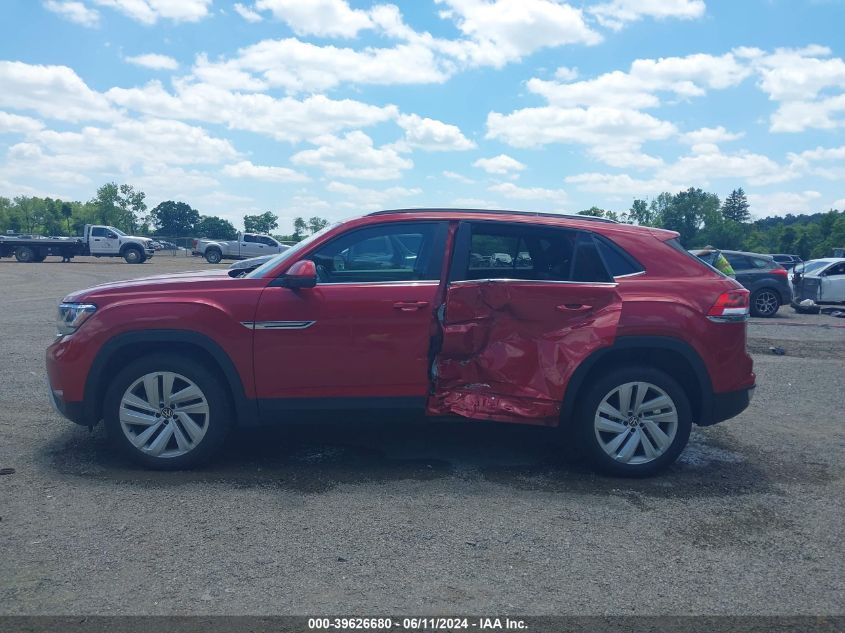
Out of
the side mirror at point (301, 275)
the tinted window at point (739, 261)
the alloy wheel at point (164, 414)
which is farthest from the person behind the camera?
the tinted window at point (739, 261)

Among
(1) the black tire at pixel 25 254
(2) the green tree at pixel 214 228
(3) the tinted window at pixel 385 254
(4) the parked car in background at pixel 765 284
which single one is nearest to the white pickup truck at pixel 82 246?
(1) the black tire at pixel 25 254

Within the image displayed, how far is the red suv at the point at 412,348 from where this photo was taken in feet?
16.8

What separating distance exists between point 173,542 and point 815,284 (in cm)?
1859

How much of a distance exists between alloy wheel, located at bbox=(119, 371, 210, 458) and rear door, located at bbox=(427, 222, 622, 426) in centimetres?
161

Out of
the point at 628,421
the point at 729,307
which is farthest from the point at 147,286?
the point at 729,307

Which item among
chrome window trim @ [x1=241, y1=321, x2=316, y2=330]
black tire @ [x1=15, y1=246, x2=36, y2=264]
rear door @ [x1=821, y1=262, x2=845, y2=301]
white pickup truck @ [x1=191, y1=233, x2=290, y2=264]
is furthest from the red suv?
white pickup truck @ [x1=191, y1=233, x2=290, y2=264]

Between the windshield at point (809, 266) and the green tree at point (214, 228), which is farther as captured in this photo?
the green tree at point (214, 228)

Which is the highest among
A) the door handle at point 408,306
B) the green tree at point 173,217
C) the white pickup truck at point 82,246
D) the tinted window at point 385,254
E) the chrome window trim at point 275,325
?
the green tree at point 173,217

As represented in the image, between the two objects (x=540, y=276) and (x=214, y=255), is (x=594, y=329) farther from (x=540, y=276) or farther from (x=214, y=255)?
(x=214, y=255)

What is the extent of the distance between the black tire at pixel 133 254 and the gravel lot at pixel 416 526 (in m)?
36.4

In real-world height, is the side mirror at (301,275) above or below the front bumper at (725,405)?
above

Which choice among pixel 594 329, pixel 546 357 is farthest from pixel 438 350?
pixel 594 329

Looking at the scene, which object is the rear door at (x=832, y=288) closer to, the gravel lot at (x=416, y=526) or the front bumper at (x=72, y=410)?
the gravel lot at (x=416, y=526)

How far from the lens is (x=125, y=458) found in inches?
212
